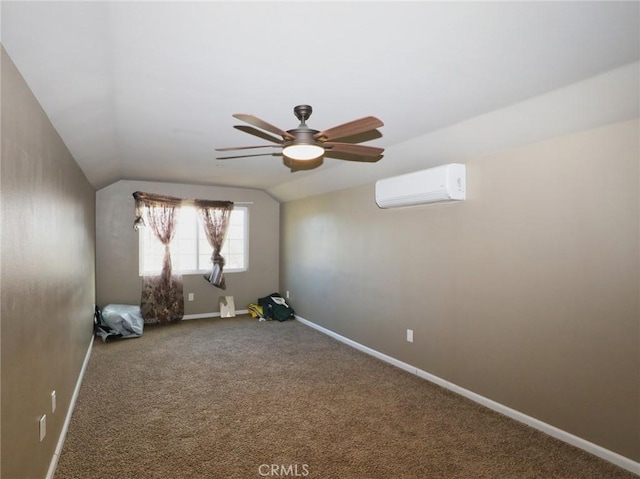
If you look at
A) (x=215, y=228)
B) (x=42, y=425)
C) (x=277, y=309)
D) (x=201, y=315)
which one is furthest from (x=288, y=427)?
(x=215, y=228)

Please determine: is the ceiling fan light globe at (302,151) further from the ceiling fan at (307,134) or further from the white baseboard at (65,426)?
the white baseboard at (65,426)

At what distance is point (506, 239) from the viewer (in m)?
3.00

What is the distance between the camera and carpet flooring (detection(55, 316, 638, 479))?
2312 mm

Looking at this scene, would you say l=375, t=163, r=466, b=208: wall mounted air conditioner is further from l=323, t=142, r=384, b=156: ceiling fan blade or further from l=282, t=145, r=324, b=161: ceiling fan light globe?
l=282, t=145, r=324, b=161: ceiling fan light globe

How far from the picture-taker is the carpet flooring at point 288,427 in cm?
231

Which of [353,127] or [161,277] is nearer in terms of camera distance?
[353,127]

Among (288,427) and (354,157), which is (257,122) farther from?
(288,427)

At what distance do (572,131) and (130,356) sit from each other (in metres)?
4.92

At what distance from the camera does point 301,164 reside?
14.7 feet

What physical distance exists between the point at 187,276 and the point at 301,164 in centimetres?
311

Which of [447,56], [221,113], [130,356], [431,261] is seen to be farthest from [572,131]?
[130,356]

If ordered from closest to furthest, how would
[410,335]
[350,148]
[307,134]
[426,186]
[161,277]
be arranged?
[307,134]
[350,148]
[426,186]
[410,335]
[161,277]

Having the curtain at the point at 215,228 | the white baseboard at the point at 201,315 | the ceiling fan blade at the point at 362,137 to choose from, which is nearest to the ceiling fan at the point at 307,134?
the ceiling fan blade at the point at 362,137

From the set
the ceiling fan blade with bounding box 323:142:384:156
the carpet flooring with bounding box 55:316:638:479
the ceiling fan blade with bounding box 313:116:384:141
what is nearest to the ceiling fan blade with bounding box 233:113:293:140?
the ceiling fan blade with bounding box 313:116:384:141
